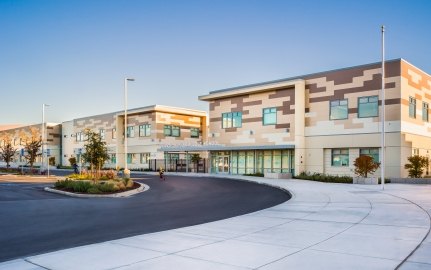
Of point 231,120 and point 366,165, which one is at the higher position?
point 231,120

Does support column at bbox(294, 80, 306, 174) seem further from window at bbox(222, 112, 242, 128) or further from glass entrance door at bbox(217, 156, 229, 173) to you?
glass entrance door at bbox(217, 156, 229, 173)

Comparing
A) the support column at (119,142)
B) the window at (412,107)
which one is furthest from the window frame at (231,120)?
the support column at (119,142)

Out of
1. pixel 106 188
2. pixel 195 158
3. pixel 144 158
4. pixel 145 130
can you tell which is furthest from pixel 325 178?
pixel 145 130

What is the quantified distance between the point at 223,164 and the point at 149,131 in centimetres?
1749

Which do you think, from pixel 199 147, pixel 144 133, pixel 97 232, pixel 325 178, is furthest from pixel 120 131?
pixel 97 232

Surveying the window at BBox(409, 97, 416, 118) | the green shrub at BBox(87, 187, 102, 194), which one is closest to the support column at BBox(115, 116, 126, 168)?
the green shrub at BBox(87, 187, 102, 194)

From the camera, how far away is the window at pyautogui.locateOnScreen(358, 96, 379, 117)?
3238cm

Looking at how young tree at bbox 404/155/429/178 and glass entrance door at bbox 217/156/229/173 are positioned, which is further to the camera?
glass entrance door at bbox 217/156/229/173

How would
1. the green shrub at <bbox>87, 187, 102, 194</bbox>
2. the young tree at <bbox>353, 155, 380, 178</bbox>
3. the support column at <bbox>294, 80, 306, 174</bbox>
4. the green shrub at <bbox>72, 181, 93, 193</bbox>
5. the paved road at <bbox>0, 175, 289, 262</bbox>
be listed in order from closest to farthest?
the paved road at <bbox>0, 175, 289, 262</bbox> → the green shrub at <bbox>87, 187, 102, 194</bbox> → the green shrub at <bbox>72, 181, 93, 193</bbox> → the young tree at <bbox>353, 155, 380, 178</bbox> → the support column at <bbox>294, 80, 306, 174</bbox>

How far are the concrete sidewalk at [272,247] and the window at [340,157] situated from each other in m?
22.2

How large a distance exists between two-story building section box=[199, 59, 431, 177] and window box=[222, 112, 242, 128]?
35 millimetres

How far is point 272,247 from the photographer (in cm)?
815

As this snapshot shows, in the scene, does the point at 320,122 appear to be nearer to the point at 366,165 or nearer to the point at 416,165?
the point at 366,165

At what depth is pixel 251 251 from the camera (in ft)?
25.6
